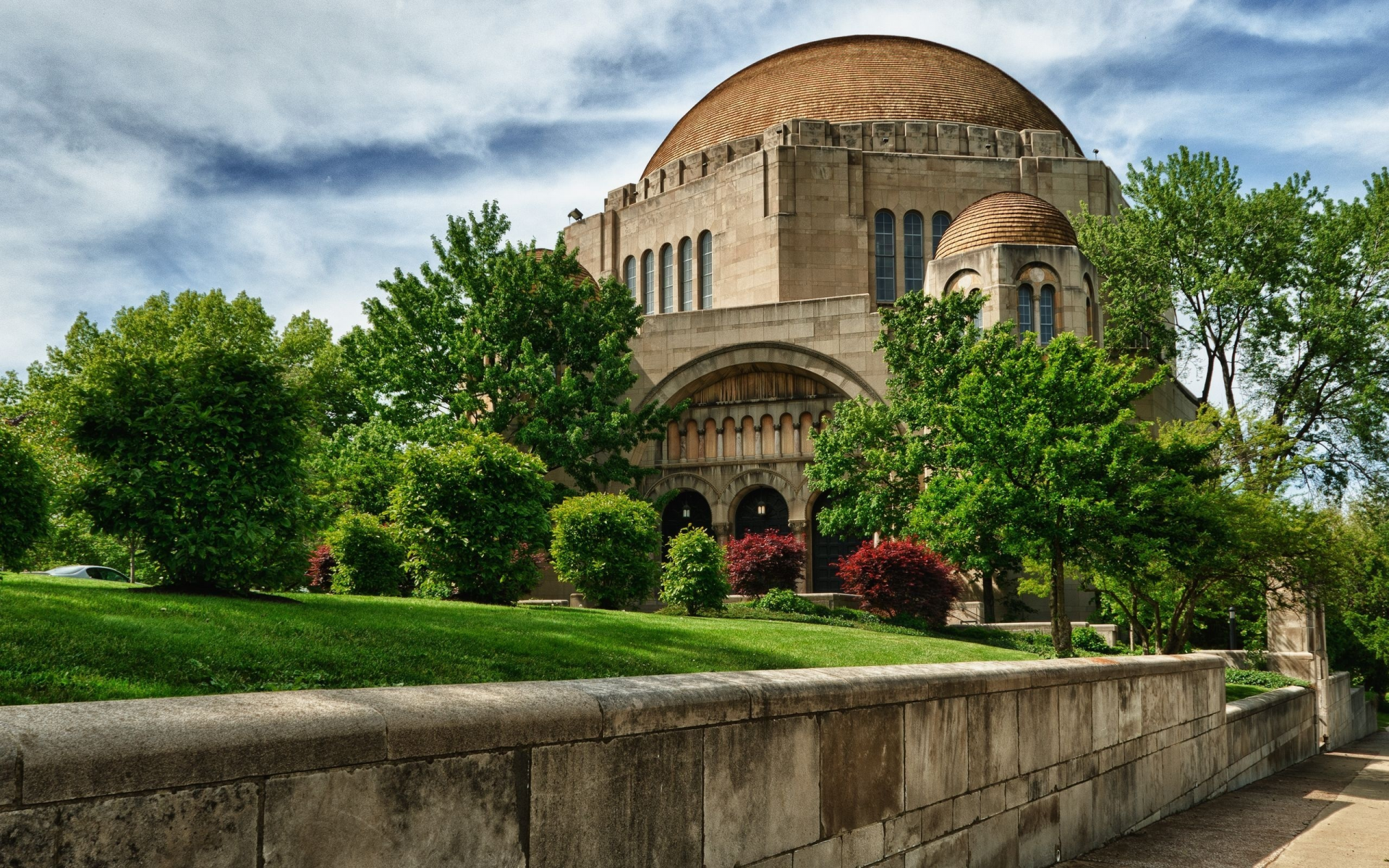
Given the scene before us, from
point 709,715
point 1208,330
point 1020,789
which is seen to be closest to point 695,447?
point 1208,330

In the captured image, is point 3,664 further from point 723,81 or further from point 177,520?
point 723,81

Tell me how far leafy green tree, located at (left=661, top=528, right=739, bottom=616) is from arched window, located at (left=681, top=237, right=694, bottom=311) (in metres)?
18.2

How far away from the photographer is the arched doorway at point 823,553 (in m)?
32.2

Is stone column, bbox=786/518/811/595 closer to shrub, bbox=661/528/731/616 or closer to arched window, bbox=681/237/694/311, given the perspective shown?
shrub, bbox=661/528/731/616

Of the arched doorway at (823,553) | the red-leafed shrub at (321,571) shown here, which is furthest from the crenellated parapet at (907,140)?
the red-leafed shrub at (321,571)

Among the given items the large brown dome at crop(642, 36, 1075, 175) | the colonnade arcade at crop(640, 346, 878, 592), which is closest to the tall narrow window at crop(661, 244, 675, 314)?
the large brown dome at crop(642, 36, 1075, 175)

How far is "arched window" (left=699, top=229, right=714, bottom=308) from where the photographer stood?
125 feet

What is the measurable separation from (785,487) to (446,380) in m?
10.8

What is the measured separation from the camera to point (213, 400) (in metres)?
11.7

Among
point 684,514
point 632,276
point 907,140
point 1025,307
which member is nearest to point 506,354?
point 684,514

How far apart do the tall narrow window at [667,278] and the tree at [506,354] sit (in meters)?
8.37

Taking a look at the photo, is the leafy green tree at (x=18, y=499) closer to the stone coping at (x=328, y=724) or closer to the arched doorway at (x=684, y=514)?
the stone coping at (x=328, y=724)

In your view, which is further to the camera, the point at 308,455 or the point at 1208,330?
the point at 1208,330

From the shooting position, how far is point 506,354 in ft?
95.7
